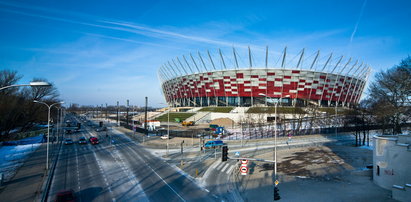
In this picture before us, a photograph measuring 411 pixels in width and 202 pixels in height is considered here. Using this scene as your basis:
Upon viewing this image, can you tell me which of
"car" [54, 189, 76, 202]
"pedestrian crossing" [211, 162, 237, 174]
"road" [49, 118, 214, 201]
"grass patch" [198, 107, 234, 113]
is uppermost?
"grass patch" [198, 107, 234, 113]

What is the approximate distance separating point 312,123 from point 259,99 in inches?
983

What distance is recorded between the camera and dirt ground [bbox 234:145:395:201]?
1672cm

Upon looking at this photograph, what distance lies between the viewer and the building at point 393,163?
17469 millimetres

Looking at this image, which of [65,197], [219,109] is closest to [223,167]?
[65,197]

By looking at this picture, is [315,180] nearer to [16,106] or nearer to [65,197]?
[65,197]

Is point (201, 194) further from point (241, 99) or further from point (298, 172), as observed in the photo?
point (241, 99)

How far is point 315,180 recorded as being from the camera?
2062 centimetres

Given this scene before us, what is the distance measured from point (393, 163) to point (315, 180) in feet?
20.6

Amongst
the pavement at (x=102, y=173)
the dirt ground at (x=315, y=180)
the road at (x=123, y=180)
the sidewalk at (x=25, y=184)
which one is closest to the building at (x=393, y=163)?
the dirt ground at (x=315, y=180)

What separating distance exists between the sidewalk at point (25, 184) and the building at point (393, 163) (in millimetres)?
27360

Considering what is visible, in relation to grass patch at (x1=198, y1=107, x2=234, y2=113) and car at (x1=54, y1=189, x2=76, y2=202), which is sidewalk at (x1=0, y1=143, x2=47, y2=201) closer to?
car at (x1=54, y1=189, x2=76, y2=202)

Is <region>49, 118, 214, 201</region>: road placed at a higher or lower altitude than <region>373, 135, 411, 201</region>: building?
lower

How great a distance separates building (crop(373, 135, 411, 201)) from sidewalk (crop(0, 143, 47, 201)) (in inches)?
1077

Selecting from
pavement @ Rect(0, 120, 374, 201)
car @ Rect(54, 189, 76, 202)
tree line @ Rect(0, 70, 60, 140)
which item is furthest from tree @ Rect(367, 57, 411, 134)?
tree line @ Rect(0, 70, 60, 140)
